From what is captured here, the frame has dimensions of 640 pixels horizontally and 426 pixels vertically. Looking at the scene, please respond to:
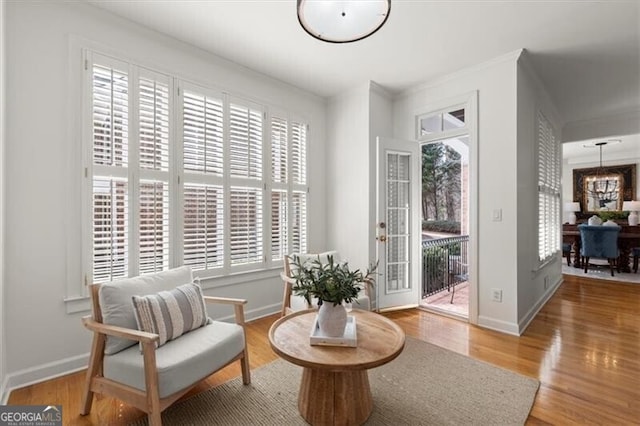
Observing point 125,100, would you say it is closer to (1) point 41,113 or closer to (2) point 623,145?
(1) point 41,113

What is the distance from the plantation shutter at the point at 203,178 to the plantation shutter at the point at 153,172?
0.17m

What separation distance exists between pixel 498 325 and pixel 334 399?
2307mm

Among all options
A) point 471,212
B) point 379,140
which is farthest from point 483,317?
point 379,140

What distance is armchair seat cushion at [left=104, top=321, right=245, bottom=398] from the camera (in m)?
1.58

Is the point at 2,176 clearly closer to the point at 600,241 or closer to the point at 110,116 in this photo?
the point at 110,116

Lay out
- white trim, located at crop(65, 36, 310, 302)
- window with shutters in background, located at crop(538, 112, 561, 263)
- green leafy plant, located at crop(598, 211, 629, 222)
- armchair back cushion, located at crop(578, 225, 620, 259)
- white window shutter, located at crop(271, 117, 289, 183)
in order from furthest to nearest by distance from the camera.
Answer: green leafy plant, located at crop(598, 211, 629, 222), armchair back cushion, located at crop(578, 225, 620, 259), window with shutters in background, located at crop(538, 112, 561, 263), white window shutter, located at crop(271, 117, 289, 183), white trim, located at crop(65, 36, 310, 302)

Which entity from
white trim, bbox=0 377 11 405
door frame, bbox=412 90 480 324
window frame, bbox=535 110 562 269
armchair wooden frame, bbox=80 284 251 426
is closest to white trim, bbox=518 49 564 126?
window frame, bbox=535 110 562 269

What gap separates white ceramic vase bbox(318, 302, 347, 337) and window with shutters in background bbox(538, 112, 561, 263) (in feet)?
11.0

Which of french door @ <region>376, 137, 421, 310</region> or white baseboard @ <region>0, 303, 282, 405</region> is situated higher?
french door @ <region>376, 137, 421, 310</region>

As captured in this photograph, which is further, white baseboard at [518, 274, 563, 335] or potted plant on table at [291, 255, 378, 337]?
white baseboard at [518, 274, 563, 335]

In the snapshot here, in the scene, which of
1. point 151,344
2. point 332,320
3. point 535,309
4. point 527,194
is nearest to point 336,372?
point 332,320

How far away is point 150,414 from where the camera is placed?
1.51m

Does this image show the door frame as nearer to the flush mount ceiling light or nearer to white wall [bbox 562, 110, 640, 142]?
the flush mount ceiling light

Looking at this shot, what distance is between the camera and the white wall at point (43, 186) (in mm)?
2039
